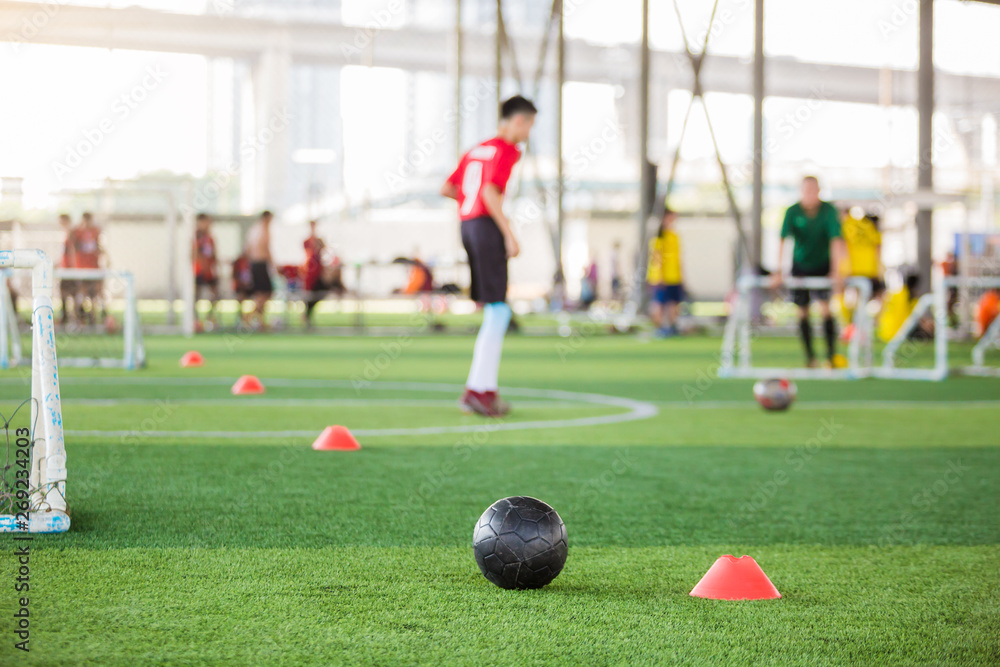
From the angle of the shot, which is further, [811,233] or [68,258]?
[68,258]

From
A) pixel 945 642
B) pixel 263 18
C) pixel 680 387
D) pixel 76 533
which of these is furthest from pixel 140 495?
pixel 263 18

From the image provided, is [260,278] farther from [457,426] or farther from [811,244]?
[457,426]

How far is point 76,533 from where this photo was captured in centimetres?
352

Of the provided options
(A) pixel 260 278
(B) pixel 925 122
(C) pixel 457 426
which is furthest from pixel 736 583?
(B) pixel 925 122

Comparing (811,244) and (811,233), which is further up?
(811,233)

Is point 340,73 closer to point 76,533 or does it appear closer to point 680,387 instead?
point 680,387

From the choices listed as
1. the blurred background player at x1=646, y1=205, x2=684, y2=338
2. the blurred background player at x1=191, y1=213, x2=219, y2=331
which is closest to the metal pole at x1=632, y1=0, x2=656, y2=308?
the blurred background player at x1=646, y1=205, x2=684, y2=338

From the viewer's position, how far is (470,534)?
12.2ft

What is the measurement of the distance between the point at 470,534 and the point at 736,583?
40.9 inches

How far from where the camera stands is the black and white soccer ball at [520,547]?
296 cm

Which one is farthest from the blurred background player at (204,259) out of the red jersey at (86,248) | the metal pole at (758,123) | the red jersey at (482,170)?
the red jersey at (482,170)

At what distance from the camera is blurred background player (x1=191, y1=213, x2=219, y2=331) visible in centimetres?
1866

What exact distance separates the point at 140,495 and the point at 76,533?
0.71 m

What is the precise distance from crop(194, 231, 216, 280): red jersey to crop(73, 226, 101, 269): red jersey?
266cm
